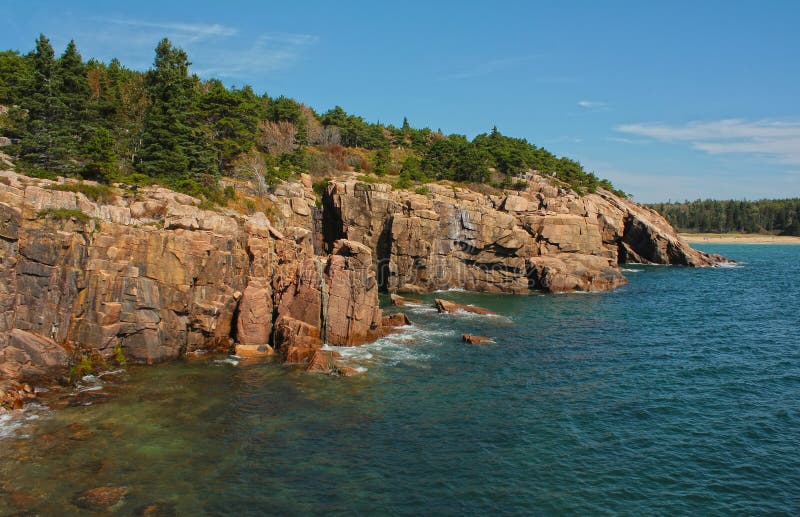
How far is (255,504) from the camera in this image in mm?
21344

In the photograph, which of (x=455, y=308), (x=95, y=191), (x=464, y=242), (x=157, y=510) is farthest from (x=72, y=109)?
(x=464, y=242)

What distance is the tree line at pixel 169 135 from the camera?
4941 centimetres

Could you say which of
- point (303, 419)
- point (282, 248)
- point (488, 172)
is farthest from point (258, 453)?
point (488, 172)

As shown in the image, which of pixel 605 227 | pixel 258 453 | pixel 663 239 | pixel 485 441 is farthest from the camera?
pixel 663 239

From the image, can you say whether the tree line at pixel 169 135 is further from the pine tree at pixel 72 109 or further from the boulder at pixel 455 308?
the boulder at pixel 455 308

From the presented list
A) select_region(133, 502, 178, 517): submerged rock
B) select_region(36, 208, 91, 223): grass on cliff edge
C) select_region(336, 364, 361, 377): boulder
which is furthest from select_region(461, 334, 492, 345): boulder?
select_region(36, 208, 91, 223): grass on cliff edge

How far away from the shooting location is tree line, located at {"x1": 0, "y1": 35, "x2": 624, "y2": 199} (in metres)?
49.4

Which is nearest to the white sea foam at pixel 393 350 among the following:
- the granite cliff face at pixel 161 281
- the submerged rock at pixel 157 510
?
the granite cliff face at pixel 161 281

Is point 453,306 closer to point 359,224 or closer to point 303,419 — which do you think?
point 359,224

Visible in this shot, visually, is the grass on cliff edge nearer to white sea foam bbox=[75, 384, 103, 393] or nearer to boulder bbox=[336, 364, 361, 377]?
white sea foam bbox=[75, 384, 103, 393]

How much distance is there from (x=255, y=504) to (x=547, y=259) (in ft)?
220

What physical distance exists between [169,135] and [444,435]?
152 feet

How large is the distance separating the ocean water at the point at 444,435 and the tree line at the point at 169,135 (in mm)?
25558

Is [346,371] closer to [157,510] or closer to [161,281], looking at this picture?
[161,281]
